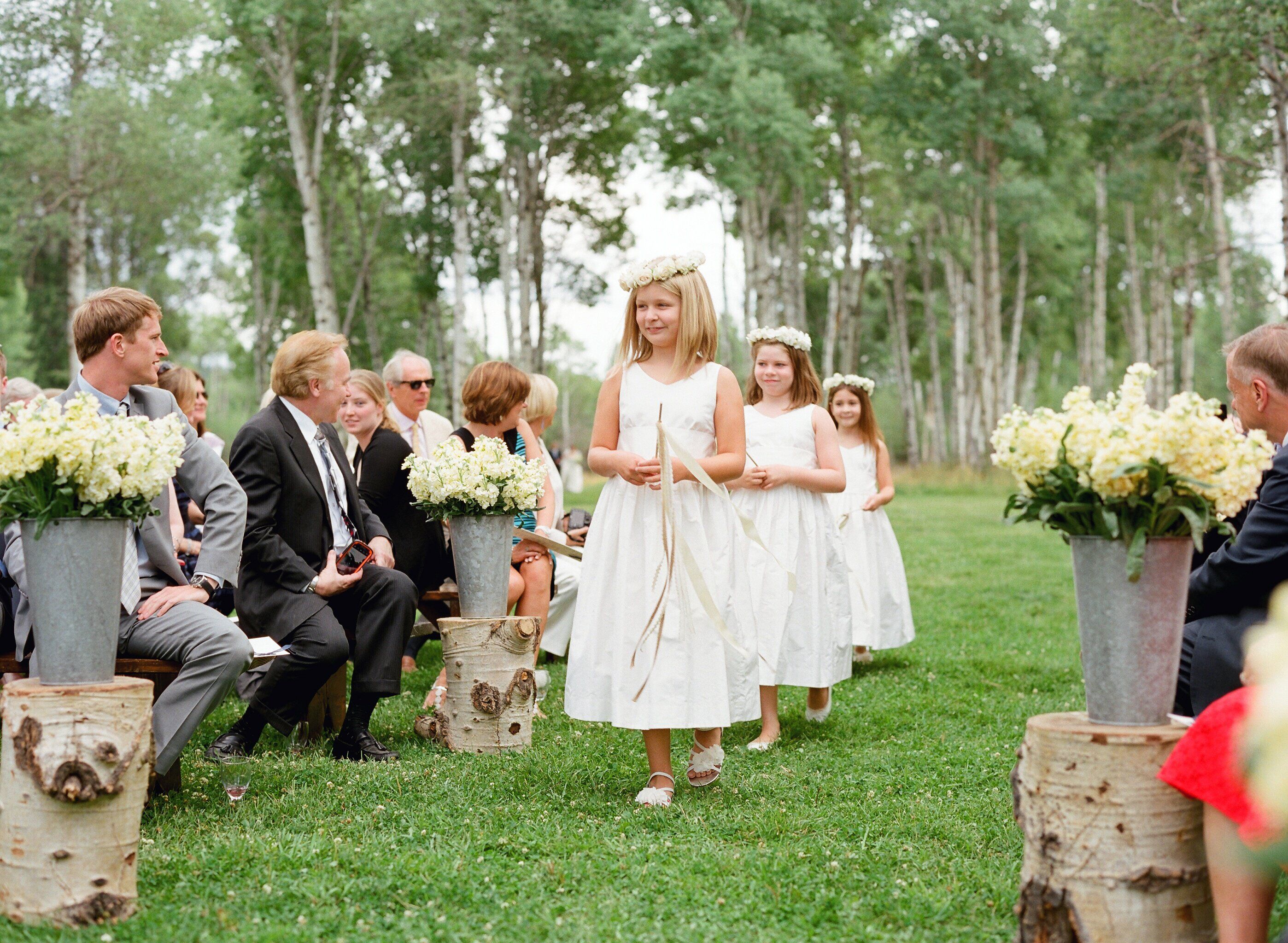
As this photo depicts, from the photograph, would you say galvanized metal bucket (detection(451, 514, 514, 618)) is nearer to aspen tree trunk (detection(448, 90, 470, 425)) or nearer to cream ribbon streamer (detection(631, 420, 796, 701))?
cream ribbon streamer (detection(631, 420, 796, 701))

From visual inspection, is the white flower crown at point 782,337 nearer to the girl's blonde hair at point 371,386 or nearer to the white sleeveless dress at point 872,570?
the white sleeveless dress at point 872,570

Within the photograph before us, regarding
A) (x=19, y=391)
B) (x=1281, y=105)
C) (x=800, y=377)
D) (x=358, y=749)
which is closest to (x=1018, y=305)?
(x=1281, y=105)

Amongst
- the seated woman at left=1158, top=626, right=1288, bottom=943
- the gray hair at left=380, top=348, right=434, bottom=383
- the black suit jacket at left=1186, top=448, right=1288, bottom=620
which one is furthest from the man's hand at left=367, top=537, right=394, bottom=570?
the seated woman at left=1158, top=626, right=1288, bottom=943

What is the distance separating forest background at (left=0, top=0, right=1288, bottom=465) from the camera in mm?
26500

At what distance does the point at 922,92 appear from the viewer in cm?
3200

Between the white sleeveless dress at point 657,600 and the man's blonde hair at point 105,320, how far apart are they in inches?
84.8

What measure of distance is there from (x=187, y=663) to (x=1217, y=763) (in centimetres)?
382

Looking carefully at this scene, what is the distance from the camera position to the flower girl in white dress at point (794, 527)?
6758mm

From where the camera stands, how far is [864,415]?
31.3 ft

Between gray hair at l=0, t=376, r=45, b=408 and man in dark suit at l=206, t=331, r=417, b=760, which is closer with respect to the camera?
man in dark suit at l=206, t=331, r=417, b=760

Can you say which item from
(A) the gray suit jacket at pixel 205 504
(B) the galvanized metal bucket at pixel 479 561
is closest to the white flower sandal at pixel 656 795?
(B) the galvanized metal bucket at pixel 479 561

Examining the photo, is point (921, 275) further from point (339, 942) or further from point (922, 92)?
point (339, 942)

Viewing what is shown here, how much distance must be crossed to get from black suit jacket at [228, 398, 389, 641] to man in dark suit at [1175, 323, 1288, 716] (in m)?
4.05

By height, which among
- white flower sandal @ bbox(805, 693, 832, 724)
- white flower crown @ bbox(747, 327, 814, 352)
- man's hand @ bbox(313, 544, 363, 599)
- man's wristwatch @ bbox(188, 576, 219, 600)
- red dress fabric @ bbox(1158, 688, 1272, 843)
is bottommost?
white flower sandal @ bbox(805, 693, 832, 724)
